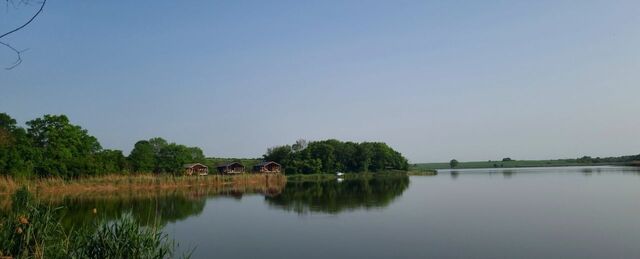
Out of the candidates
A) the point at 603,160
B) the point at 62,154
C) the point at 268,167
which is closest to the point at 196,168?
the point at 268,167

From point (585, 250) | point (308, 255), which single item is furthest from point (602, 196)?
point (308, 255)

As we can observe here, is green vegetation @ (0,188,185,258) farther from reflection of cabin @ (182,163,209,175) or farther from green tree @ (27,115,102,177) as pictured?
reflection of cabin @ (182,163,209,175)

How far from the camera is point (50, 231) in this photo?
6.86m

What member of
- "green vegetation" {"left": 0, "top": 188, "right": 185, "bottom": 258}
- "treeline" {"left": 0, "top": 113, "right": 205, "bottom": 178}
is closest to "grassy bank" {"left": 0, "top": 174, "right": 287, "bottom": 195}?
Result: "treeline" {"left": 0, "top": 113, "right": 205, "bottom": 178}

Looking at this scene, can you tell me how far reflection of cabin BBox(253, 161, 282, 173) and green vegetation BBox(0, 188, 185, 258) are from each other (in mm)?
58157

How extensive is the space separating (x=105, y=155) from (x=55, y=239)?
37.6 m

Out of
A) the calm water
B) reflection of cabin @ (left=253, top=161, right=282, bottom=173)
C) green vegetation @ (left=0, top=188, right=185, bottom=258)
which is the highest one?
reflection of cabin @ (left=253, top=161, right=282, bottom=173)

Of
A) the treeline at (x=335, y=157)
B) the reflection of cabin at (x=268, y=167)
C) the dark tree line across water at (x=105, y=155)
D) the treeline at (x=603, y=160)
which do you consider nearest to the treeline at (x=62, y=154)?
the dark tree line across water at (x=105, y=155)

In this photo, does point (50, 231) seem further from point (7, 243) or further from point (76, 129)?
point (76, 129)

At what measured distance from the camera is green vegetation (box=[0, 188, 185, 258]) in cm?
629

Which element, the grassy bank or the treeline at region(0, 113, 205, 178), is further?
the treeline at region(0, 113, 205, 178)

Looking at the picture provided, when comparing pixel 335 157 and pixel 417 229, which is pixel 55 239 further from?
pixel 335 157

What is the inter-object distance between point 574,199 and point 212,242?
18.5 metres

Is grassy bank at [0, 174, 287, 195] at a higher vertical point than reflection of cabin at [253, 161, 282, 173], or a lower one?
lower
